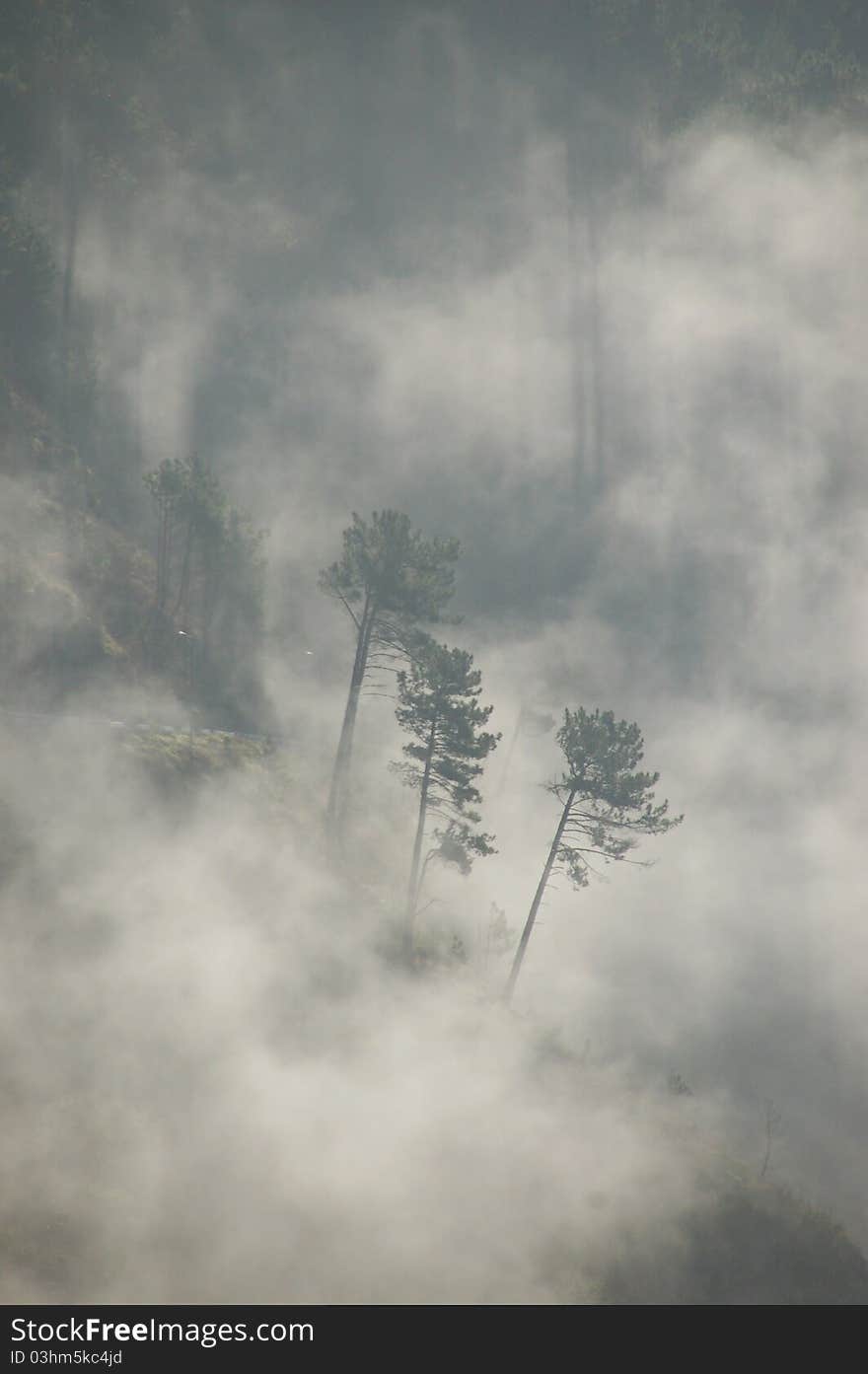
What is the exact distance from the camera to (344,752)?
111 ft

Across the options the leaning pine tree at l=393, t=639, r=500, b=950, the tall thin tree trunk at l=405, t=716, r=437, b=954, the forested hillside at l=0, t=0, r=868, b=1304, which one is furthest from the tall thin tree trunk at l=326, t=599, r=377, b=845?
the tall thin tree trunk at l=405, t=716, r=437, b=954

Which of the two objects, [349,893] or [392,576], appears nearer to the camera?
[392,576]

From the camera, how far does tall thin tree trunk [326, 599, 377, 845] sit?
31531mm

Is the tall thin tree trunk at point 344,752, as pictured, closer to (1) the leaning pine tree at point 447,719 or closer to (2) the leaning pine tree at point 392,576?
(2) the leaning pine tree at point 392,576

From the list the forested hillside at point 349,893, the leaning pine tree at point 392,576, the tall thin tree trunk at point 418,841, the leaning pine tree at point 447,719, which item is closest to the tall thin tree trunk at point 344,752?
the leaning pine tree at point 392,576

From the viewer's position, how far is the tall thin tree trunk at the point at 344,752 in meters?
31.5

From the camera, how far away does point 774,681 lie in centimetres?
10894

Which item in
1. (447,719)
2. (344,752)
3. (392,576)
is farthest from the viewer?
(344,752)

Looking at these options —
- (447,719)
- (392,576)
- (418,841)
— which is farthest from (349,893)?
(392,576)

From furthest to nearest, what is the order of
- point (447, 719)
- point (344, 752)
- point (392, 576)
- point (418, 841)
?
point (344, 752)
point (418, 841)
point (392, 576)
point (447, 719)

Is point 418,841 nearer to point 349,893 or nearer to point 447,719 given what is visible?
point 349,893

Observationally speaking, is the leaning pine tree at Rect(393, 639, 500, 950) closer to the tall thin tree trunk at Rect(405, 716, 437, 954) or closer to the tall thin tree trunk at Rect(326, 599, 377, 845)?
the tall thin tree trunk at Rect(405, 716, 437, 954)
